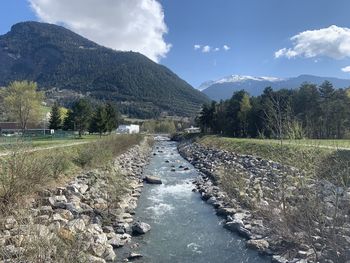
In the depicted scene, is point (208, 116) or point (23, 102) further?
point (208, 116)

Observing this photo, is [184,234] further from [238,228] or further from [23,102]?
[23,102]

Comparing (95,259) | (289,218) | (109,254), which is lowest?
(109,254)

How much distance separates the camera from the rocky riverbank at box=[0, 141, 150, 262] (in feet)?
30.7

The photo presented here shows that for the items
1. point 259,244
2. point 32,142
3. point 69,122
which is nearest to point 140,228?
point 259,244

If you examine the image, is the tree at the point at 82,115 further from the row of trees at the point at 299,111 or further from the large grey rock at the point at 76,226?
the large grey rock at the point at 76,226

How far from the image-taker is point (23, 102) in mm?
78812

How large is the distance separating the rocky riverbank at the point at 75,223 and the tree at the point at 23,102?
58.3 metres

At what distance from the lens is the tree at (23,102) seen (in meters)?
79.2

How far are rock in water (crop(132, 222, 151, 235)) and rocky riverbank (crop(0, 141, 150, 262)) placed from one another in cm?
24

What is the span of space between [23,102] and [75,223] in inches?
2780

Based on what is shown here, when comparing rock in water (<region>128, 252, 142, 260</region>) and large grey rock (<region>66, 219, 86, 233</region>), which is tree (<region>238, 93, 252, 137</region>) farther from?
rock in water (<region>128, 252, 142, 260</region>)

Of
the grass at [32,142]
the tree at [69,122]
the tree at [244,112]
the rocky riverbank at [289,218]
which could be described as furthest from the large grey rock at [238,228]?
the tree at [69,122]

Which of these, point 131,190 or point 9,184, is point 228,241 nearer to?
point 9,184

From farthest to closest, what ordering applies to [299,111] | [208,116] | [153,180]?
[208,116]
[299,111]
[153,180]
